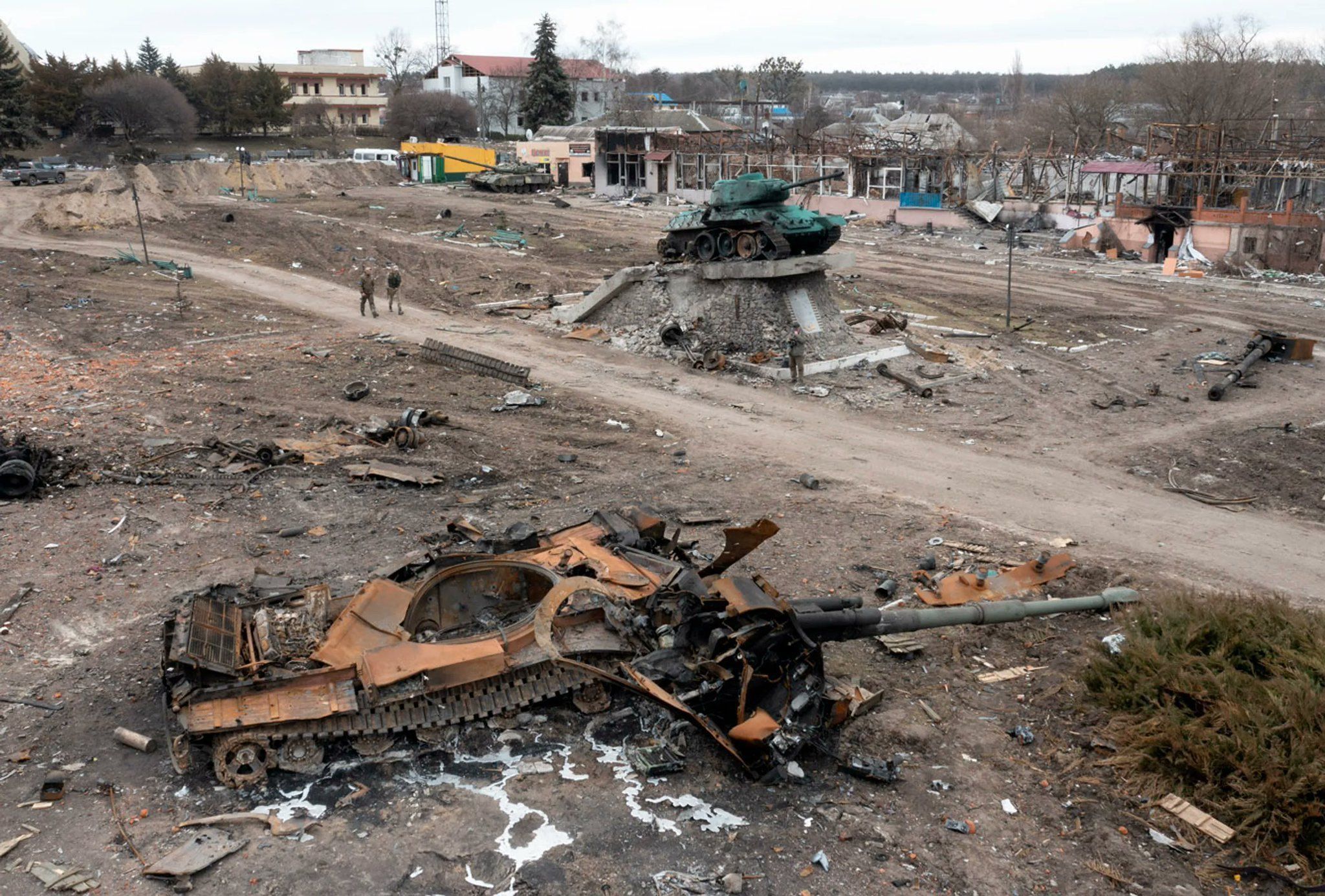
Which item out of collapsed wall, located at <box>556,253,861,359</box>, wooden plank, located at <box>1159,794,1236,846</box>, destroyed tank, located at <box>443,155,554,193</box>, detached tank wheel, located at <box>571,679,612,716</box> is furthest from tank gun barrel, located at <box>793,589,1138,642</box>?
destroyed tank, located at <box>443,155,554,193</box>

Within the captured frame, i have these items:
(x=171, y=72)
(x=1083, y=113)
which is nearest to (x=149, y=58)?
(x=171, y=72)

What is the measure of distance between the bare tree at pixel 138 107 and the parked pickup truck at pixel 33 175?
12834 millimetres

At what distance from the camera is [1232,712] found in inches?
281

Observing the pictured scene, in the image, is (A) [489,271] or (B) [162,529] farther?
(A) [489,271]

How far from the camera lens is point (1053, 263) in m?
33.9

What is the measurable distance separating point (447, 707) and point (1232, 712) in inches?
218

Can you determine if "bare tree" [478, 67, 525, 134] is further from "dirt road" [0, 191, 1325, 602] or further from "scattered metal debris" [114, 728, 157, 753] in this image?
"scattered metal debris" [114, 728, 157, 753]

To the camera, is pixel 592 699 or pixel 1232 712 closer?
pixel 1232 712

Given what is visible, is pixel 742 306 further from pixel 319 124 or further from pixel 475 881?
pixel 319 124

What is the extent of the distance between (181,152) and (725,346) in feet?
149

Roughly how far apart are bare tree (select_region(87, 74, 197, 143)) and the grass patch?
196 ft

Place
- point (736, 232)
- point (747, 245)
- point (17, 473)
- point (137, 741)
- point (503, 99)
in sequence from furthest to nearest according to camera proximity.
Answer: point (503, 99) < point (736, 232) < point (747, 245) < point (17, 473) < point (137, 741)

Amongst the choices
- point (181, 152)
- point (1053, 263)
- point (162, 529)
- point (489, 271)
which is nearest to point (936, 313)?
point (1053, 263)

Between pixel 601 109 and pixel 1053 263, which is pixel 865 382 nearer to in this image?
pixel 1053 263
